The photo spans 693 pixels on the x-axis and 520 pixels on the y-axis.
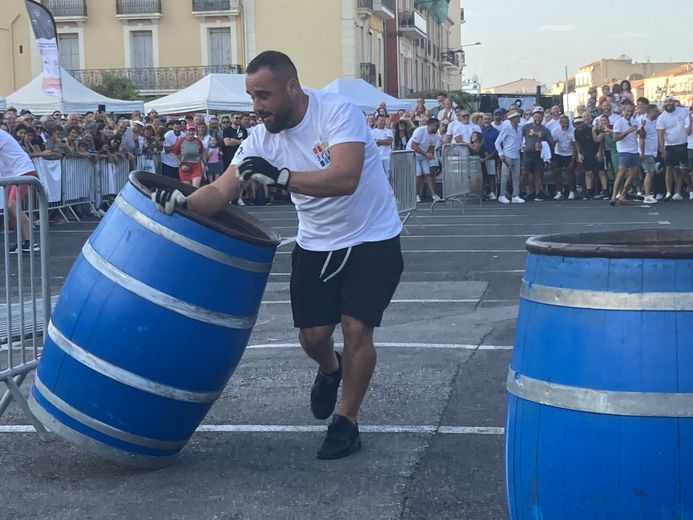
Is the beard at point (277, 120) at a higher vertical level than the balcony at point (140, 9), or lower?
lower

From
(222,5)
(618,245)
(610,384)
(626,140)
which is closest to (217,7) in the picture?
(222,5)

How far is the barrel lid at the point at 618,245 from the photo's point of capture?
3.11 meters

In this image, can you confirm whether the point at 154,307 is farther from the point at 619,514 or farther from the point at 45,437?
the point at 619,514

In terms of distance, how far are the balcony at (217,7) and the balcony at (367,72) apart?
20.7 feet

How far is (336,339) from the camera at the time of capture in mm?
7812

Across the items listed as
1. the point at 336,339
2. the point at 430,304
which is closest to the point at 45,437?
the point at 336,339

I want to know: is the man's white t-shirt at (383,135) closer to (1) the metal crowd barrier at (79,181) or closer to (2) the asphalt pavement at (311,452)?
(1) the metal crowd barrier at (79,181)

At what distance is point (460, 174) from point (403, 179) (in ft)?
16.7

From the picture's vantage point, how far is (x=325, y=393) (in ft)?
18.0

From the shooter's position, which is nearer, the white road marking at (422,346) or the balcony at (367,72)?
the white road marking at (422,346)

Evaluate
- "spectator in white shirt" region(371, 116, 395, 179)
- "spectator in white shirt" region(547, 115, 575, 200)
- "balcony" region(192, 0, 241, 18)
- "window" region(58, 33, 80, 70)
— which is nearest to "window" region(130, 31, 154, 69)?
"window" region(58, 33, 80, 70)

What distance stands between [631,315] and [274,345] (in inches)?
183

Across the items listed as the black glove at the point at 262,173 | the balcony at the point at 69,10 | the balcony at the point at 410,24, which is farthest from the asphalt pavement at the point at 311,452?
the balcony at the point at 410,24

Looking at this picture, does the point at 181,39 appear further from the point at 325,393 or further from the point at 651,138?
the point at 325,393
